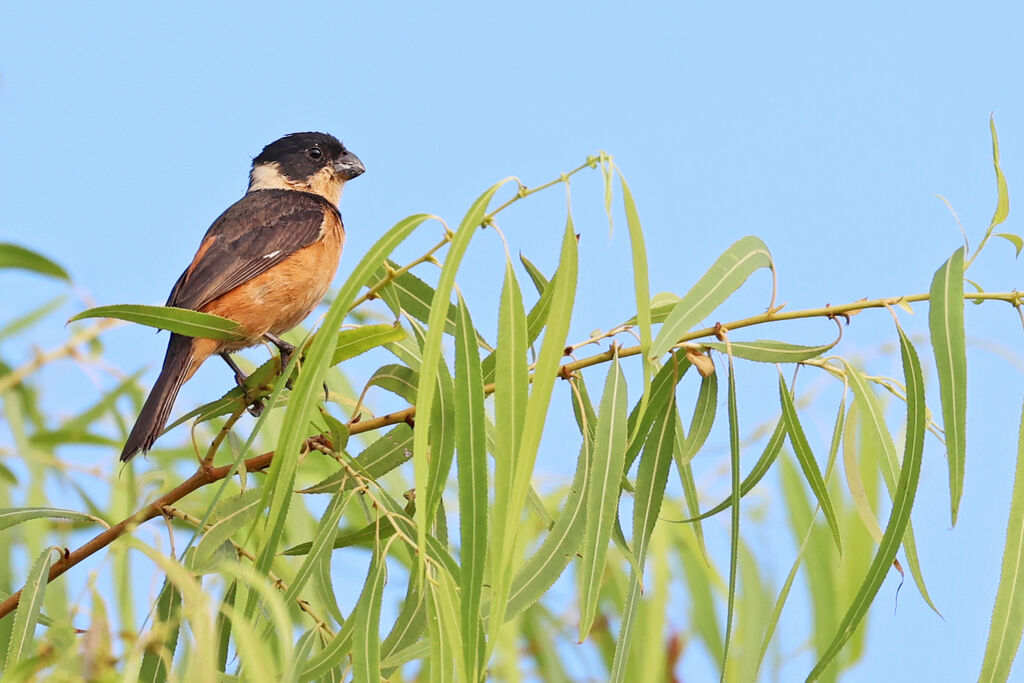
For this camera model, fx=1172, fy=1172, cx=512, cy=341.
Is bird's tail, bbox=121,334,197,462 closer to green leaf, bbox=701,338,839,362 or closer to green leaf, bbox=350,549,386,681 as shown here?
green leaf, bbox=350,549,386,681

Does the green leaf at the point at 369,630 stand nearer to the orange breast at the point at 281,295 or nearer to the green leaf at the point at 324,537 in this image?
the green leaf at the point at 324,537

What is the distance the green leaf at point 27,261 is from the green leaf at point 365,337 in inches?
53.0

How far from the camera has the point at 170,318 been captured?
233 centimetres

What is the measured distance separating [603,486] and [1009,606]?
32.0 inches

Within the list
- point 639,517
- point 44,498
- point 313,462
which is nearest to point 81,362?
point 44,498

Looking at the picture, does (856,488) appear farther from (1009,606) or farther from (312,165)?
(312,165)

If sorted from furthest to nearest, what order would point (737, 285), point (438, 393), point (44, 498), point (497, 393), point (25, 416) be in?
point (25, 416) < point (44, 498) < point (438, 393) < point (737, 285) < point (497, 393)

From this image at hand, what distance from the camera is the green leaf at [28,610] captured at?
2268 mm

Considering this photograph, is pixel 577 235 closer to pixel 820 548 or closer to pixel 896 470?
pixel 896 470

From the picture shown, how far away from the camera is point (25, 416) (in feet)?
13.4

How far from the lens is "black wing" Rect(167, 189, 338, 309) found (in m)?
3.78

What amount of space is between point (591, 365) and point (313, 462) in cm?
167

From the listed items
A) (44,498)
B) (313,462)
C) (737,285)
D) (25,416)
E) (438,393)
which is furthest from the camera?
(25,416)

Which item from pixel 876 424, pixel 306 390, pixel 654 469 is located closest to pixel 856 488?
pixel 876 424
